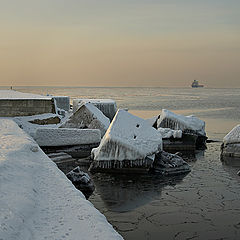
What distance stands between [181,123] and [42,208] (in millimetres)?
17797

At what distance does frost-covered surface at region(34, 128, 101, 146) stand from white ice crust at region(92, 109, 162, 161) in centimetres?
369

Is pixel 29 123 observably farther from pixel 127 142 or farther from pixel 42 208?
pixel 42 208

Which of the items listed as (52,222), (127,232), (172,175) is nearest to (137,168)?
(172,175)

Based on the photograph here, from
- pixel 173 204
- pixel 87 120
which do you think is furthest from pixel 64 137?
pixel 173 204

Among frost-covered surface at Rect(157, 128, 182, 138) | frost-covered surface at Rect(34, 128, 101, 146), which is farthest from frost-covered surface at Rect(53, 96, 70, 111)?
frost-covered surface at Rect(34, 128, 101, 146)

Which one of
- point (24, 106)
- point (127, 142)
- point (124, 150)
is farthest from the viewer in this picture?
point (24, 106)

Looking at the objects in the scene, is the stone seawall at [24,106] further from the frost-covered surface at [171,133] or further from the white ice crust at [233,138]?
the white ice crust at [233,138]

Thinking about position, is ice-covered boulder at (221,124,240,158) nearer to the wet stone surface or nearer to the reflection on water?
the wet stone surface

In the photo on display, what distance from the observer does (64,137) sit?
19.3 metres

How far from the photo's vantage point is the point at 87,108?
69.3 feet

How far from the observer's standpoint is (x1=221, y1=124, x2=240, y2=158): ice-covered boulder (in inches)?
763

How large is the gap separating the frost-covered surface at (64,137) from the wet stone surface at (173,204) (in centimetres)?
514

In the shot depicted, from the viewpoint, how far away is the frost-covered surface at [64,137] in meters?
19.2

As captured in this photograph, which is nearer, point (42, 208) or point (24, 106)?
point (42, 208)
